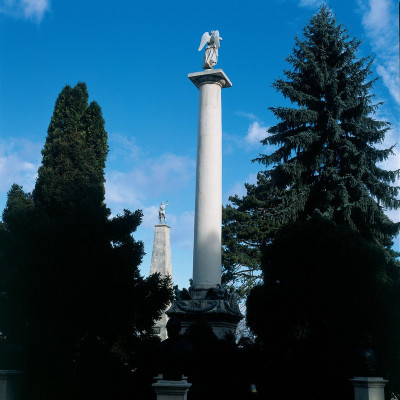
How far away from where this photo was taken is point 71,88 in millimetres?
29812

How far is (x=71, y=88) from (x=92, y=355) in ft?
65.4

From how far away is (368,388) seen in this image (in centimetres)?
1195

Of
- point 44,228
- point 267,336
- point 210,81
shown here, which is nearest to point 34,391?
point 44,228

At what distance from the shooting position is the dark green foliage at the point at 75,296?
13578 mm

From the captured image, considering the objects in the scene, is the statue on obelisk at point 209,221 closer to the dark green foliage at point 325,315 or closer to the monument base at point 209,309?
the monument base at point 209,309

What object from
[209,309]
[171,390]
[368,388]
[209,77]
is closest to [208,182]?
[209,77]

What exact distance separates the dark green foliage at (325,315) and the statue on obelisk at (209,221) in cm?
383

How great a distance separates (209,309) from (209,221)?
12.5 feet

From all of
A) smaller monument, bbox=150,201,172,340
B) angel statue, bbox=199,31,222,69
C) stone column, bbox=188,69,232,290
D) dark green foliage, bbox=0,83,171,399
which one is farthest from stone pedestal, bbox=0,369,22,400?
smaller monument, bbox=150,201,172,340

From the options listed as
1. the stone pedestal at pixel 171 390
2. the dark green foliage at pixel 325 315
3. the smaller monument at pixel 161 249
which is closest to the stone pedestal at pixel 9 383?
the stone pedestal at pixel 171 390

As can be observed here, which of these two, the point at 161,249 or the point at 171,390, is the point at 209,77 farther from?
the point at 161,249

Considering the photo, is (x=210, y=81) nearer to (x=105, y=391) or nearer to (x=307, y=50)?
(x=307, y=50)

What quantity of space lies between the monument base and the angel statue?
34.1 ft

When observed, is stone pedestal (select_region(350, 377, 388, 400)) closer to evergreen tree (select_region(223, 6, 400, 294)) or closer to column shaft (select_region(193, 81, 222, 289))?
column shaft (select_region(193, 81, 222, 289))
